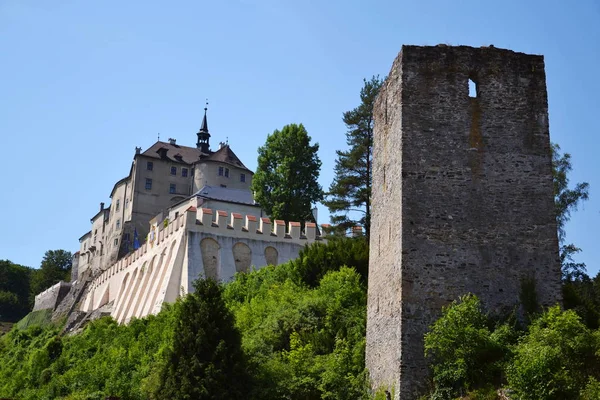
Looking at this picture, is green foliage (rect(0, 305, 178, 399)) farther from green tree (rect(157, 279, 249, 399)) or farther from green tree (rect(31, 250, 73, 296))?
green tree (rect(31, 250, 73, 296))

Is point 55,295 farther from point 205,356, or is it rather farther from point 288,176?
point 205,356

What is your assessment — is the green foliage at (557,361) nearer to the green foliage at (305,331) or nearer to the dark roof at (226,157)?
the green foliage at (305,331)

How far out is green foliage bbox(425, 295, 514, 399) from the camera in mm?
19719

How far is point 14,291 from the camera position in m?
96.8

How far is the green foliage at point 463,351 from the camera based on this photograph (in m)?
19.7

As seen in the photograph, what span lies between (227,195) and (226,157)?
983cm

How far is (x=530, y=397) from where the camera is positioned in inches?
716

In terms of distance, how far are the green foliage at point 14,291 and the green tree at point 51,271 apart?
320 centimetres

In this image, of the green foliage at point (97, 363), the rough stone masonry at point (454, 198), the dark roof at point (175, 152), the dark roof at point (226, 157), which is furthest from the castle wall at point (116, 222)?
the rough stone masonry at point (454, 198)

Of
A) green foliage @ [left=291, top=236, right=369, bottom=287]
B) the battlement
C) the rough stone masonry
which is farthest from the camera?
the battlement

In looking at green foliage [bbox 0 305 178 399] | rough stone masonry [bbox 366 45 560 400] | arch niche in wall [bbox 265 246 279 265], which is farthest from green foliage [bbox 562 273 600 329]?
arch niche in wall [bbox 265 246 279 265]

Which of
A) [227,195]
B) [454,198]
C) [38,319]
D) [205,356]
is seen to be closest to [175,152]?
[227,195]

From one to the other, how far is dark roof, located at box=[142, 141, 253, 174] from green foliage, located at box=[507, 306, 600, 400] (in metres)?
57.9

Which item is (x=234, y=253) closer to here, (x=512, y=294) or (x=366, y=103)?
(x=366, y=103)
